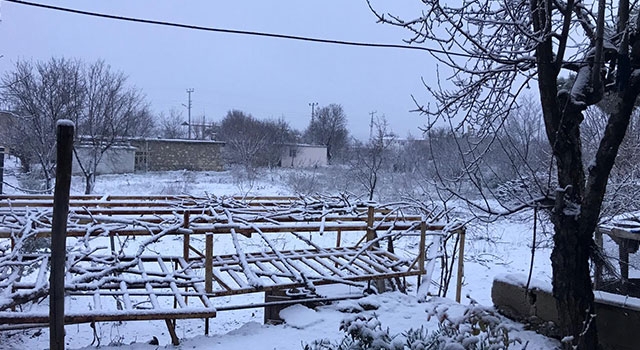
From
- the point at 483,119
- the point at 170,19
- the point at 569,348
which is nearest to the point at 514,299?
the point at 569,348

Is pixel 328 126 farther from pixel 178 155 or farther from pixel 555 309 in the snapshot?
pixel 555 309

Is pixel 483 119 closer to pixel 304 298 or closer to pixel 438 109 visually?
pixel 438 109

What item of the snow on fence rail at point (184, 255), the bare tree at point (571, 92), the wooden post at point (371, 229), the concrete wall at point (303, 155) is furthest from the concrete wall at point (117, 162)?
the bare tree at point (571, 92)

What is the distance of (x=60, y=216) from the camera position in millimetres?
1525

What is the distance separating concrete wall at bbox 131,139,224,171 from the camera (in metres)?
25.0

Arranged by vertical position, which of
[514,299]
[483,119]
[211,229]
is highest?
[483,119]

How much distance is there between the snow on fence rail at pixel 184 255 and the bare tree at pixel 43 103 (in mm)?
6384

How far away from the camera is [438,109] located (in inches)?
162

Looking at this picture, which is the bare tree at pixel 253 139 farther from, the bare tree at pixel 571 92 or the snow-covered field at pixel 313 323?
the bare tree at pixel 571 92

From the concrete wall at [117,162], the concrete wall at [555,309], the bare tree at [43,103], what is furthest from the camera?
the concrete wall at [117,162]

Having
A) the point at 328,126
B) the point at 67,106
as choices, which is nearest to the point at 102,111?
the point at 67,106

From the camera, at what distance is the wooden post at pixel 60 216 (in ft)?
4.91

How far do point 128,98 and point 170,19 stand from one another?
36.7 ft

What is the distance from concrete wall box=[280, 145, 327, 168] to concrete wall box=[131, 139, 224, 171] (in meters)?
5.36
